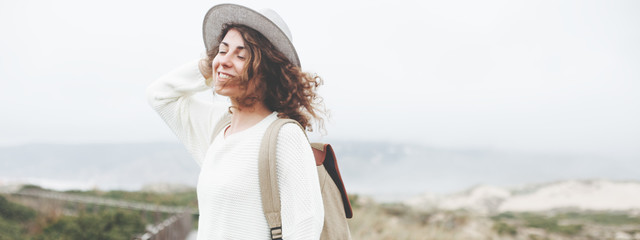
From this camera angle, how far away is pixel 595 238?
13523 mm

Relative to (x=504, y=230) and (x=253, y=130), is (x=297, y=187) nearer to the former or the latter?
(x=253, y=130)

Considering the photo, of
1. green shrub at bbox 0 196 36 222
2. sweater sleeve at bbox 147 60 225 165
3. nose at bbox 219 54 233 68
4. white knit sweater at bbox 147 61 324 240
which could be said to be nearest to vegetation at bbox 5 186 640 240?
green shrub at bbox 0 196 36 222

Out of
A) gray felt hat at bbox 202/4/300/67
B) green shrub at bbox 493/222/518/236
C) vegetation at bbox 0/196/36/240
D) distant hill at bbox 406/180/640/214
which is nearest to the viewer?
gray felt hat at bbox 202/4/300/67

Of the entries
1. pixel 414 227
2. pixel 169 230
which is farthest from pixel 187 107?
pixel 414 227

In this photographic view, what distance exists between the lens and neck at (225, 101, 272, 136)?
1.64 meters

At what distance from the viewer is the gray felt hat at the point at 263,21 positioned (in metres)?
1.60

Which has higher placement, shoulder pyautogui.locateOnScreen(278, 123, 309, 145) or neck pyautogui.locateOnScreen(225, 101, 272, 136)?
neck pyautogui.locateOnScreen(225, 101, 272, 136)

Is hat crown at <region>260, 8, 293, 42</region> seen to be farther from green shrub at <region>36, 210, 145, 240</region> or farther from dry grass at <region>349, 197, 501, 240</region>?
dry grass at <region>349, 197, 501, 240</region>

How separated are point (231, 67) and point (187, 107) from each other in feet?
1.82

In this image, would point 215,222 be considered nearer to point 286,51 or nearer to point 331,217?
point 331,217

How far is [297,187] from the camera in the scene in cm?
139

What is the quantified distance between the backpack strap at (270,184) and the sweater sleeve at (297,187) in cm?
2

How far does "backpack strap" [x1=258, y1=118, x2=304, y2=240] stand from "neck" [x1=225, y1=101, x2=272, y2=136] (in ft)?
0.71

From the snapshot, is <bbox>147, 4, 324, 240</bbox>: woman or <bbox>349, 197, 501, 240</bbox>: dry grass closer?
<bbox>147, 4, 324, 240</bbox>: woman
